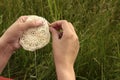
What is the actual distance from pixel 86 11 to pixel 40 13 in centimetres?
29

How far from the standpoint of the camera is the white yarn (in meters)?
1.56

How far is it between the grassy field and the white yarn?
471 millimetres

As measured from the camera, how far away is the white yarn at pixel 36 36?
1562mm

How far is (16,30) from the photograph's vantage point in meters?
1.52

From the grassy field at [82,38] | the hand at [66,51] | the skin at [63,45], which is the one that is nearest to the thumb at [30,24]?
the skin at [63,45]

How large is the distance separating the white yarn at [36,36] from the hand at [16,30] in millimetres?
25

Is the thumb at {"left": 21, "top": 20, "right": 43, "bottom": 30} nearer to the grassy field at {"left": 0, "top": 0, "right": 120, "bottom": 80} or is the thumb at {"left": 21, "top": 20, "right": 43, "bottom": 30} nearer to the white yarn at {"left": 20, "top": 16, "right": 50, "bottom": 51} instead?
the white yarn at {"left": 20, "top": 16, "right": 50, "bottom": 51}

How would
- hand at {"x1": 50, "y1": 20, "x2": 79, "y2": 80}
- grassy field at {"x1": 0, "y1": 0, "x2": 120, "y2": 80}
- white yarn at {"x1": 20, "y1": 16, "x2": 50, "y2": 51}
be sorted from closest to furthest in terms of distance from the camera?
1. hand at {"x1": 50, "y1": 20, "x2": 79, "y2": 80}
2. white yarn at {"x1": 20, "y1": 16, "x2": 50, "y2": 51}
3. grassy field at {"x1": 0, "y1": 0, "x2": 120, "y2": 80}

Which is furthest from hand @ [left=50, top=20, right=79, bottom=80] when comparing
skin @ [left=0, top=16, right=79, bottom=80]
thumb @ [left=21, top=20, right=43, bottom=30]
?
thumb @ [left=21, top=20, right=43, bottom=30]

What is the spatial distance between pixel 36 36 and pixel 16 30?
0.10 metres

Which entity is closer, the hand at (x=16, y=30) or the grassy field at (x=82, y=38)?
the hand at (x=16, y=30)

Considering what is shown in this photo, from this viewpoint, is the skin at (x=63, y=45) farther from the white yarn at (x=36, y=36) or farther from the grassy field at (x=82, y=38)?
the grassy field at (x=82, y=38)

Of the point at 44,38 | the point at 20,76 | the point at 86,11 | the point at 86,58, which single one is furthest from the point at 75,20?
the point at 44,38

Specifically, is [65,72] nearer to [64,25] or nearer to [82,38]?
[64,25]
